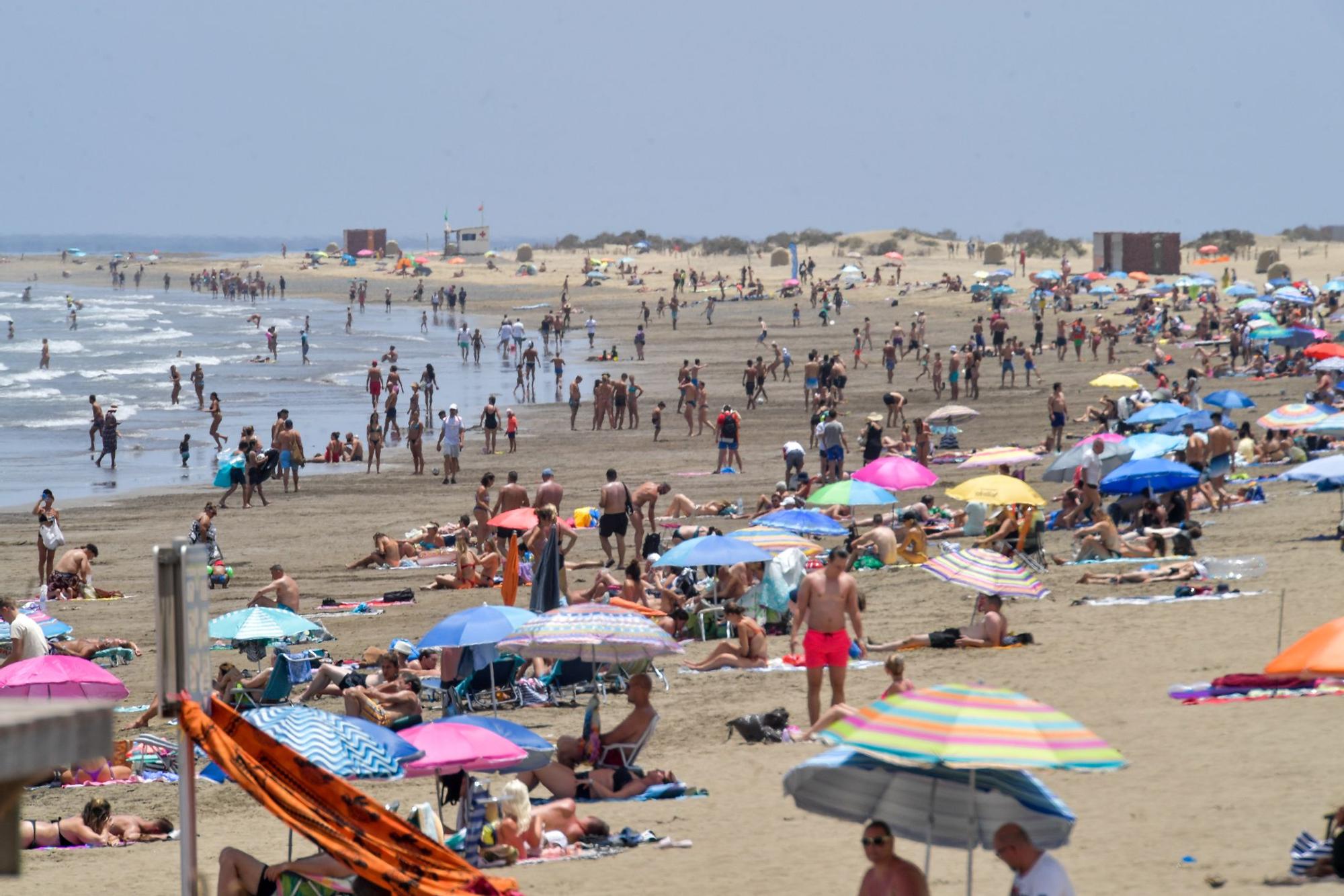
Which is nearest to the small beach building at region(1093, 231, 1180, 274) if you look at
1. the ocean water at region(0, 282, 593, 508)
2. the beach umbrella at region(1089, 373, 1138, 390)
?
the ocean water at region(0, 282, 593, 508)

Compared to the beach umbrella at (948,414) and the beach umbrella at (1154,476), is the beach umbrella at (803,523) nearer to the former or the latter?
the beach umbrella at (1154,476)

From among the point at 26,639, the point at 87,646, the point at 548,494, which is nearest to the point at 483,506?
the point at 548,494

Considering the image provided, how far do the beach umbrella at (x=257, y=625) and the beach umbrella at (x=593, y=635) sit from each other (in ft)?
7.08

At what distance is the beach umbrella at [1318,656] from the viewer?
24.7 feet

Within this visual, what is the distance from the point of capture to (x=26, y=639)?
37.8 feet

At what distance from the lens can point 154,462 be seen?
Result: 28234 mm

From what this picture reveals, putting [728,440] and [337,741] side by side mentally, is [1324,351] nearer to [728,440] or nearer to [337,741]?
[728,440]

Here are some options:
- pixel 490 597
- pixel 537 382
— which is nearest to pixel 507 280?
pixel 537 382

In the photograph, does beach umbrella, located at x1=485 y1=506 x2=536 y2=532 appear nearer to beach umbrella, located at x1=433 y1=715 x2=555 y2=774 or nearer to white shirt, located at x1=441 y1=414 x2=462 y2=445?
beach umbrella, located at x1=433 y1=715 x2=555 y2=774

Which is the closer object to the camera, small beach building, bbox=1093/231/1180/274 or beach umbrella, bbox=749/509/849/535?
beach umbrella, bbox=749/509/849/535

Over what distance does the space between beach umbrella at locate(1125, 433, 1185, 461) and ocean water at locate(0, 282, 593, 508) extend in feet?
41.5

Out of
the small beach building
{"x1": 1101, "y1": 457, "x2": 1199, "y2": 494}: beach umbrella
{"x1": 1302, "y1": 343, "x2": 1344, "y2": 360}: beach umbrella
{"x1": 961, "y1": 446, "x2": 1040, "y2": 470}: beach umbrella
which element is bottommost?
{"x1": 961, "y1": 446, "x2": 1040, "y2": 470}: beach umbrella

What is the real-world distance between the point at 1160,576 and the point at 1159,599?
780 mm

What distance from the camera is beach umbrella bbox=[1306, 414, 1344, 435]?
18.4 m
